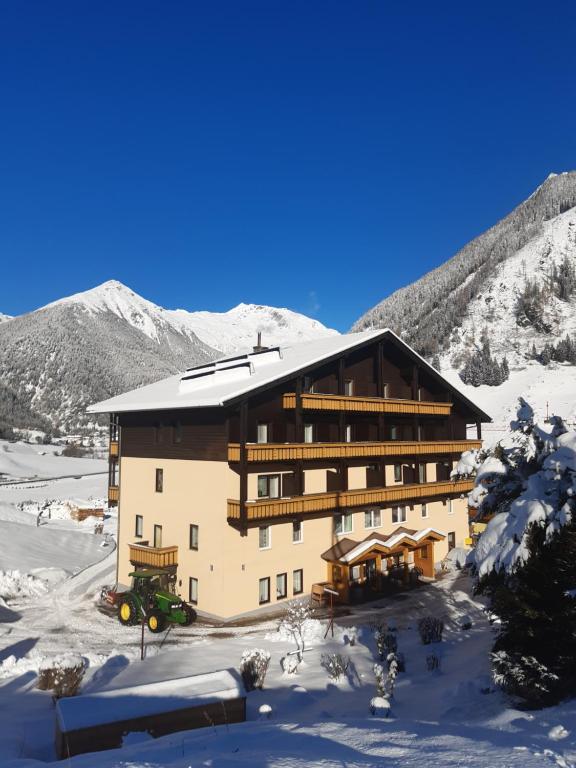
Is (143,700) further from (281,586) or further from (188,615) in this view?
(281,586)

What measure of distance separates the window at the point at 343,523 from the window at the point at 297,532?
8.94ft

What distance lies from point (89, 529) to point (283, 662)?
123 feet

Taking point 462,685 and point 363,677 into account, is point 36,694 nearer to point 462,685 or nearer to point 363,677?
point 363,677

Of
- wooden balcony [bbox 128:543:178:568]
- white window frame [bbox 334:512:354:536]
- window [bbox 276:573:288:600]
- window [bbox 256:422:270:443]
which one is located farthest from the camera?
white window frame [bbox 334:512:354:536]

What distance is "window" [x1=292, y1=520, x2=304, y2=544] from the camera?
29406 millimetres

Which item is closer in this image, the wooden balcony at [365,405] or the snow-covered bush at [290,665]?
the snow-covered bush at [290,665]

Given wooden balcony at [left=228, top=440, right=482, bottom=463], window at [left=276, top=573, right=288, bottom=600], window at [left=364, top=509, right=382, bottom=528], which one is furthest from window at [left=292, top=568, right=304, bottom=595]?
wooden balcony at [left=228, top=440, right=482, bottom=463]

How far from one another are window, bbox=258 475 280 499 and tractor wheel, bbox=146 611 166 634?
7.01 m

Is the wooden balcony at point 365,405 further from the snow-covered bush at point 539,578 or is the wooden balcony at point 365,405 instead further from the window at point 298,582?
the snow-covered bush at point 539,578

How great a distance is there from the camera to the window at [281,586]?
2864cm

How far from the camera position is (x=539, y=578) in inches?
499

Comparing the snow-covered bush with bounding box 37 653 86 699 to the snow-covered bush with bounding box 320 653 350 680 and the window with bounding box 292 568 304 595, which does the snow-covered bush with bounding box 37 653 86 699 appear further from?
the window with bounding box 292 568 304 595

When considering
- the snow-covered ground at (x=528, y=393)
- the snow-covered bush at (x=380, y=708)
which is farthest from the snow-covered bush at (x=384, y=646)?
the snow-covered ground at (x=528, y=393)

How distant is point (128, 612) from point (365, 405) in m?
15.5
